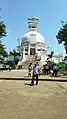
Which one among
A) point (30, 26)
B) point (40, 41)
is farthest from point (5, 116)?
point (30, 26)

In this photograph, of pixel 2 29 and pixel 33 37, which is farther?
pixel 33 37

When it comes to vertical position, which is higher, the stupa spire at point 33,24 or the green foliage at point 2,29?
the stupa spire at point 33,24

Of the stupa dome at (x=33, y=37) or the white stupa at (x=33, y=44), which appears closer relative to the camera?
the white stupa at (x=33, y=44)

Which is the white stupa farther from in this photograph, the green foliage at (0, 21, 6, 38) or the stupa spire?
the green foliage at (0, 21, 6, 38)

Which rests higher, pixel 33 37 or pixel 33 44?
pixel 33 37

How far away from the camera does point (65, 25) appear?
4503 centimetres

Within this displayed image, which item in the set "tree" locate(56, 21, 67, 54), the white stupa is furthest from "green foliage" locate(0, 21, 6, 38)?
the white stupa

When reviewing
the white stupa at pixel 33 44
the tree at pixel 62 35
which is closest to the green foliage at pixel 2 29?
the tree at pixel 62 35

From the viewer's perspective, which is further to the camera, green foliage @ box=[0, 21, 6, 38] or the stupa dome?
the stupa dome

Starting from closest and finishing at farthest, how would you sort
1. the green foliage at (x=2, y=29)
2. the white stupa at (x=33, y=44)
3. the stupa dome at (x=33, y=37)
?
the green foliage at (x=2, y=29), the white stupa at (x=33, y=44), the stupa dome at (x=33, y=37)

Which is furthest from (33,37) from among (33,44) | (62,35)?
(62,35)

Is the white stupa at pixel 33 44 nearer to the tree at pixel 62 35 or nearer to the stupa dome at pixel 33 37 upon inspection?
the stupa dome at pixel 33 37

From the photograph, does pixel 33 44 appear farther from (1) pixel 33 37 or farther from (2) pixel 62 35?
(2) pixel 62 35

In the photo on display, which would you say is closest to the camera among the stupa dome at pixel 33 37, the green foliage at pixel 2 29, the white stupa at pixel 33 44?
the green foliage at pixel 2 29
